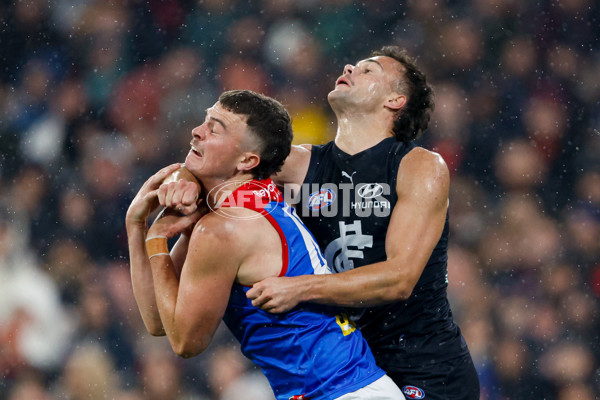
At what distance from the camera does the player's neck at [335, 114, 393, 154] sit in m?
3.09

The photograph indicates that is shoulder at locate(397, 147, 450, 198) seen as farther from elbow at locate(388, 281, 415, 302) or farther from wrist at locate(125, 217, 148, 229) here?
wrist at locate(125, 217, 148, 229)

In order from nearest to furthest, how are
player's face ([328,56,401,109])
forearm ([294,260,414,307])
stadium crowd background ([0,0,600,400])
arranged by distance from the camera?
forearm ([294,260,414,307]) → player's face ([328,56,401,109]) → stadium crowd background ([0,0,600,400])

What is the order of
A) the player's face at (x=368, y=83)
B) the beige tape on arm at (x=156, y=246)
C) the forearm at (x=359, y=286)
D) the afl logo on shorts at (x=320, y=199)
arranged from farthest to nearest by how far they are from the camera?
the player's face at (x=368, y=83) → the afl logo on shorts at (x=320, y=199) → the beige tape on arm at (x=156, y=246) → the forearm at (x=359, y=286)

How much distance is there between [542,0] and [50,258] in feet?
14.5

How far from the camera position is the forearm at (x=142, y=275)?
255 cm

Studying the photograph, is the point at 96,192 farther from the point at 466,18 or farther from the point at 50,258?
the point at 466,18

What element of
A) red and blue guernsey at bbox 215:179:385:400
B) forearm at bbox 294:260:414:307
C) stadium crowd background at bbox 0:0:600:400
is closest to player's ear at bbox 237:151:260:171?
red and blue guernsey at bbox 215:179:385:400

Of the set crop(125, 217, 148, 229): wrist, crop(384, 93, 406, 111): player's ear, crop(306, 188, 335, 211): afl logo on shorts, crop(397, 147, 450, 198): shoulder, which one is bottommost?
crop(306, 188, 335, 211): afl logo on shorts

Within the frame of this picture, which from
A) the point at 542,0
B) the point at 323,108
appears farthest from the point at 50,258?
the point at 542,0

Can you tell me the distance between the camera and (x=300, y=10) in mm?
5719

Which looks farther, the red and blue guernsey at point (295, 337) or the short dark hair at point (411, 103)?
the short dark hair at point (411, 103)

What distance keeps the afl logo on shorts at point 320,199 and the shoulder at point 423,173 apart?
1.13ft

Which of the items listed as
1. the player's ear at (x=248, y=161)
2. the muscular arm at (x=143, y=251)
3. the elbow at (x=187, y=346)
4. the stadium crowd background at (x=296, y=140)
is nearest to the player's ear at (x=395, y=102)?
the player's ear at (x=248, y=161)

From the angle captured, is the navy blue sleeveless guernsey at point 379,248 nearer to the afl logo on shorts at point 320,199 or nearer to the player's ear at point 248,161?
the afl logo on shorts at point 320,199
